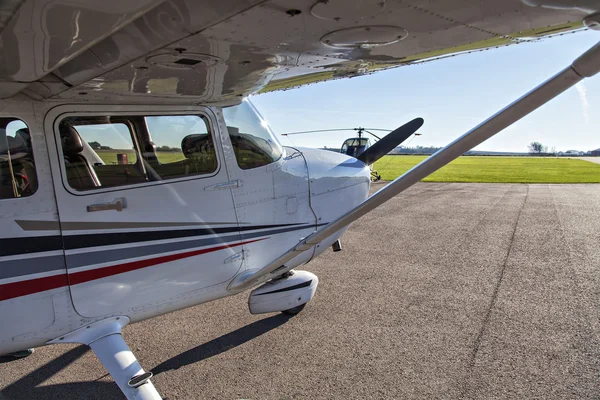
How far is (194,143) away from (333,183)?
1.60 metres

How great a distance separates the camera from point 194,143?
3.28m

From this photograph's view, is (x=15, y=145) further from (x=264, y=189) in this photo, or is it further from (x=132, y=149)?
(x=264, y=189)

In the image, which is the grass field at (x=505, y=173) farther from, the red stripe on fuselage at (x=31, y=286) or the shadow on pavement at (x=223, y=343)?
the red stripe on fuselage at (x=31, y=286)

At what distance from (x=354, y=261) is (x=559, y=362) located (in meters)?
3.53

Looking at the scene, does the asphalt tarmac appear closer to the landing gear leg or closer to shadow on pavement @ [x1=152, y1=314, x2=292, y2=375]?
shadow on pavement @ [x1=152, y1=314, x2=292, y2=375]

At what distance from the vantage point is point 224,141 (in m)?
3.38

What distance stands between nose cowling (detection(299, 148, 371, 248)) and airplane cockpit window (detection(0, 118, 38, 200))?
2343 mm

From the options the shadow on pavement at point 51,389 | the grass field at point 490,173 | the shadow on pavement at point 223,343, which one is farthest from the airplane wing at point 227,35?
the shadow on pavement at point 223,343

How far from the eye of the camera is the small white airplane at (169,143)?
5.14ft

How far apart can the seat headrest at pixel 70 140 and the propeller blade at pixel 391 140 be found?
3.09m

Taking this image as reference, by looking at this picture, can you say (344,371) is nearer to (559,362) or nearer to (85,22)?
(559,362)

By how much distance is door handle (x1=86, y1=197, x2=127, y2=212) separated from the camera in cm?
265

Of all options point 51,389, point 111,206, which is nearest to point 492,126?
point 111,206

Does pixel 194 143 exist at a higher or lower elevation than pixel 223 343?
higher
